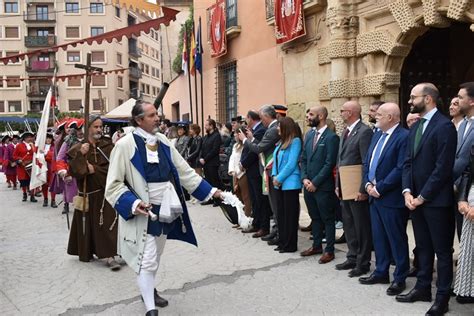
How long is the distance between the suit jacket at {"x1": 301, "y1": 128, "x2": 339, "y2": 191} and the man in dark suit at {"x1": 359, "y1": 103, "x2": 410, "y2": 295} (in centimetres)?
93

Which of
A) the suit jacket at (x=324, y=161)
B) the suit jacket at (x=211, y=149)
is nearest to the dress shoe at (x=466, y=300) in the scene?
the suit jacket at (x=324, y=161)

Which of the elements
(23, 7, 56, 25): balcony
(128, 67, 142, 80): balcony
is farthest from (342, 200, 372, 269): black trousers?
(23, 7, 56, 25): balcony

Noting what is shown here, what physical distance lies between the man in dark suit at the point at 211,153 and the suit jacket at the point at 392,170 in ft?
20.1

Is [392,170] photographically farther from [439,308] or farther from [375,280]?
[439,308]

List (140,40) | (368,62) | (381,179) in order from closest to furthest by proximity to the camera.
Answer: (381,179) < (368,62) < (140,40)

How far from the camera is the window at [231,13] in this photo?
14.6m

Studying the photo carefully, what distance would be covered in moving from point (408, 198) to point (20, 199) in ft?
39.2

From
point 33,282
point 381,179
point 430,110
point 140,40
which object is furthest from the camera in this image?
point 140,40

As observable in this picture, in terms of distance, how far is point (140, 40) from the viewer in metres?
66.7

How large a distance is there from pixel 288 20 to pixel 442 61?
348 centimetres

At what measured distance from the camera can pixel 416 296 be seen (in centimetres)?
444

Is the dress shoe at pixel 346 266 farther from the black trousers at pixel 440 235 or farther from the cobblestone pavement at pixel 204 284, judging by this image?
the black trousers at pixel 440 235

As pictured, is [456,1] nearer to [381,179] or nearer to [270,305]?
[381,179]

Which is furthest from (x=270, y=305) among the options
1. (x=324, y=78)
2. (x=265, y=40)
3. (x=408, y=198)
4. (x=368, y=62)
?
(x=265, y=40)
